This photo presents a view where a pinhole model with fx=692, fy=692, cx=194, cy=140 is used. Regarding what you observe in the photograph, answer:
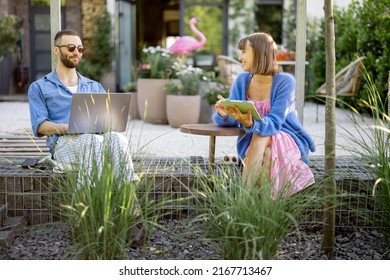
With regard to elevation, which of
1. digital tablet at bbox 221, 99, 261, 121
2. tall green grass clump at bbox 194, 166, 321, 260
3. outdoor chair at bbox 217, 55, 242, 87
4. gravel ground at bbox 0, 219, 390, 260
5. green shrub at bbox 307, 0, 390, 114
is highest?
green shrub at bbox 307, 0, 390, 114

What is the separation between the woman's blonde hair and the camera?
3643 millimetres

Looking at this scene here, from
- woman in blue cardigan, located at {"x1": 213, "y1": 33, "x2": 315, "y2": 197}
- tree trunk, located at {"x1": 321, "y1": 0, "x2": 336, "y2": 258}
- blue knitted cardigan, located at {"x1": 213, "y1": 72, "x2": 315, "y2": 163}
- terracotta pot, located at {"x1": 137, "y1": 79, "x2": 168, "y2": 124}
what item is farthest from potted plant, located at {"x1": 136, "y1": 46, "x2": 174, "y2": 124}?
tree trunk, located at {"x1": 321, "y1": 0, "x2": 336, "y2": 258}

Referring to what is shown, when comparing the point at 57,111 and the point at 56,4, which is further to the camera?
the point at 56,4

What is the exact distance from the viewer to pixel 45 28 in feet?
45.9

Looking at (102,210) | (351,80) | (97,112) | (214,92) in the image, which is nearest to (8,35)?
(214,92)

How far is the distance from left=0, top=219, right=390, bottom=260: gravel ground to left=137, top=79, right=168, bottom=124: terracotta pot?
15.7 ft

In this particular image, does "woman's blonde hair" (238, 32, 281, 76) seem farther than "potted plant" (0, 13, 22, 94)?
No

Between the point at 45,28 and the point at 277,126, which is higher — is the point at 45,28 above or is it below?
above

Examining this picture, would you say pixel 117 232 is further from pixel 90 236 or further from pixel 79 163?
pixel 79 163

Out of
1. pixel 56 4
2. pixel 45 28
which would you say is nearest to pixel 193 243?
pixel 56 4

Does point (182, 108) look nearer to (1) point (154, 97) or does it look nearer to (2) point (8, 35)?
(1) point (154, 97)

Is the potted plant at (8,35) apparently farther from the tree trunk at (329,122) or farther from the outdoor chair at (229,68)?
the tree trunk at (329,122)

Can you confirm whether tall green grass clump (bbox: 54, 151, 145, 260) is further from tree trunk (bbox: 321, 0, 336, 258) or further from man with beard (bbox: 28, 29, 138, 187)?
tree trunk (bbox: 321, 0, 336, 258)
